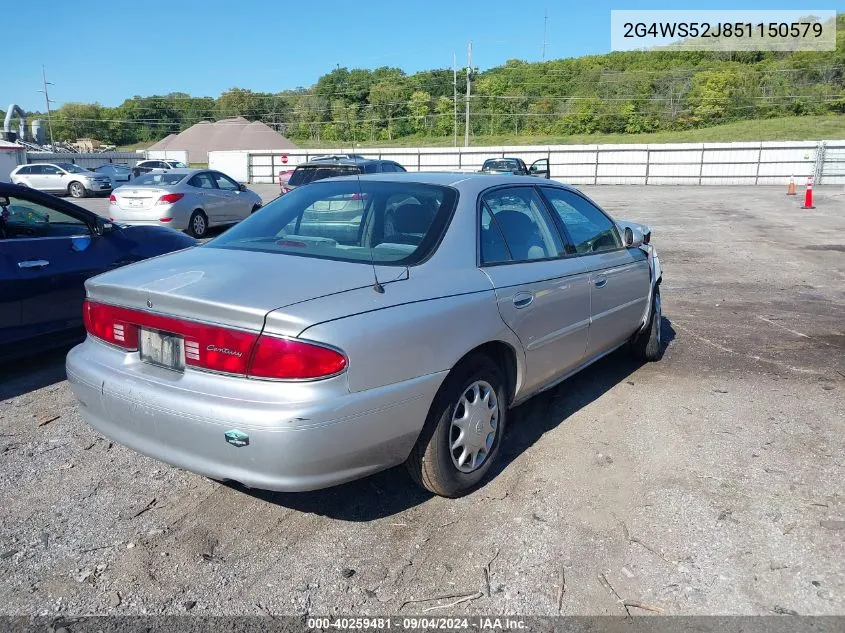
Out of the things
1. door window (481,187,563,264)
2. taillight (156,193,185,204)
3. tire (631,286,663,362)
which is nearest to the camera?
door window (481,187,563,264)

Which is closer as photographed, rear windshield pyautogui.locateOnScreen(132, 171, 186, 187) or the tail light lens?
the tail light lens

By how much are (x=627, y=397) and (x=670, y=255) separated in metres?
8.12

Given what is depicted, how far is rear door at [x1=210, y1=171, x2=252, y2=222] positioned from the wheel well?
483 inches

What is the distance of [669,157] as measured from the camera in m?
39.5

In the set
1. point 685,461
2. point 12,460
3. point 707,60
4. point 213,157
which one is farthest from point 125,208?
point 707,60

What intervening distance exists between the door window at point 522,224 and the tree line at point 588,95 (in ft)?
167

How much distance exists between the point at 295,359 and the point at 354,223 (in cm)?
127

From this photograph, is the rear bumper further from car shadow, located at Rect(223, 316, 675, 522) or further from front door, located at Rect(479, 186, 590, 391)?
front door, located at Rect(479, 186, 590, 391)

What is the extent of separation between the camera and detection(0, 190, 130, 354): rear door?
4.91m

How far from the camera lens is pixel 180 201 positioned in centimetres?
1322

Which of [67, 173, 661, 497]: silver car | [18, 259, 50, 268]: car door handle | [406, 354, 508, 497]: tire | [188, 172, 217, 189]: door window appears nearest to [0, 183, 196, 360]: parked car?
[18, 259, 50, 268]: car door handle

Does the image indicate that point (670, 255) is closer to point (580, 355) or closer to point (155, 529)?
point (580, 355)

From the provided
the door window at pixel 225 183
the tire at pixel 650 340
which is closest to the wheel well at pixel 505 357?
the tire at pixel 650 340

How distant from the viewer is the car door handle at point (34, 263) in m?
4.94
